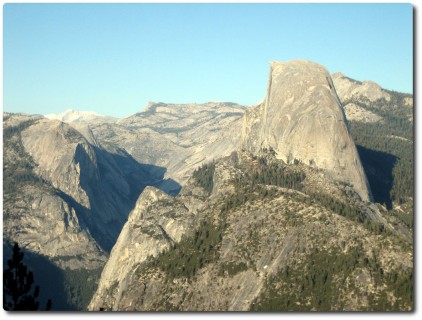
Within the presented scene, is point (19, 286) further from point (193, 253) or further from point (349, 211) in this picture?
point (349, 211)

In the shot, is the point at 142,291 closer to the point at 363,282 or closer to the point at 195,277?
the point at 195,277

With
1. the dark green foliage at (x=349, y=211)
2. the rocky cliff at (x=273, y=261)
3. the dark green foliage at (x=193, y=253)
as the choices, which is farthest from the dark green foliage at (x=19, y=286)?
the dark green foliage at (x=349, y=211)

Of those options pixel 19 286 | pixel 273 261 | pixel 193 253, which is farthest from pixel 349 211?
Answer: pixel 19 286

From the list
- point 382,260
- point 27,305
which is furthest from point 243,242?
point 27,305

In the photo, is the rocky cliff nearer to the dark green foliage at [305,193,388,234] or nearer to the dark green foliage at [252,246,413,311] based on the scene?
the dark green foliage at [252,246,413,311]

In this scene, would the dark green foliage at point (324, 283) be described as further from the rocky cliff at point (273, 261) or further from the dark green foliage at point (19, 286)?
the dark green foliage at point (19, 286)

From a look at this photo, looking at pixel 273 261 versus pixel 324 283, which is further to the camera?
pixel 273 261
